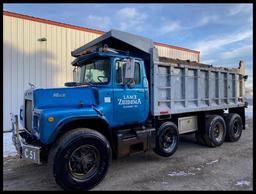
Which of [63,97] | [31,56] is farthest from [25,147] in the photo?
[31,56]

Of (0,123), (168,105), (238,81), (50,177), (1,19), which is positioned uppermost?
(1,19)

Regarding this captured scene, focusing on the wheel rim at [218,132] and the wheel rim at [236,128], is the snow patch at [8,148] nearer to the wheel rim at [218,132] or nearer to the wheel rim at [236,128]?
the wheel rim at [218,132]

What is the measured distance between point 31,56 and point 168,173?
8.28 meters

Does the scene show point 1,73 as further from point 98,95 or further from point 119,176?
point 119,176

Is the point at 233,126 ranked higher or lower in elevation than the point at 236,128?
higher

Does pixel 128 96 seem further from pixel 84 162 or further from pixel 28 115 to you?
pixel 28 115

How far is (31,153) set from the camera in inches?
171

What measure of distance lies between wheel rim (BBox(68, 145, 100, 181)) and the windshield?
1.49 meters

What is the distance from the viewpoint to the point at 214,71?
26.0 feet

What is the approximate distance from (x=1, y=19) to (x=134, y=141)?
7.94 meters

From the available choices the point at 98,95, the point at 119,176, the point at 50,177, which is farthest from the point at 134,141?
the point at 50,177

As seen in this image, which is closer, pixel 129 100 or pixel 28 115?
pixel 28 115

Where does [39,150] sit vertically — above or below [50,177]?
above

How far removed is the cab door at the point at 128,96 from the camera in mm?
5246
